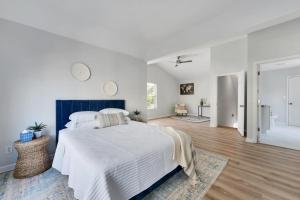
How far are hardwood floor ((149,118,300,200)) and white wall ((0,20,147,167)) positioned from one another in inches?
125

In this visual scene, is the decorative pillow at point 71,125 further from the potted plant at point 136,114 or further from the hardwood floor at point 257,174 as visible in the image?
the hardwood floor at point 257,174

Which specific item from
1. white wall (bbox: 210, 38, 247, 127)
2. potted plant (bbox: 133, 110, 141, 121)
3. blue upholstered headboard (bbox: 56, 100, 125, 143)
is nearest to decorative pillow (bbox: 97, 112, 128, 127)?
blue upholstered headboard (bbox: 56, 100, 125, 143)

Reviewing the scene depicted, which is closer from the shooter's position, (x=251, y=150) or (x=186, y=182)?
(x=186, y=182)

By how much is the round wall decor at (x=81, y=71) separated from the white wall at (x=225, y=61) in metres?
4.58

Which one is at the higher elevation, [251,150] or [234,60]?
[234,60]

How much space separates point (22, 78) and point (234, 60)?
593 centimetres

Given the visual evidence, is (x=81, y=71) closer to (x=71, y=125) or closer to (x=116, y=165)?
(x=71, y=125)

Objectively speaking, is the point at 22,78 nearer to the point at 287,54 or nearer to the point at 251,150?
the point at 251,150

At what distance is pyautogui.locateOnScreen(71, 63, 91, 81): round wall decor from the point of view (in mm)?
3142

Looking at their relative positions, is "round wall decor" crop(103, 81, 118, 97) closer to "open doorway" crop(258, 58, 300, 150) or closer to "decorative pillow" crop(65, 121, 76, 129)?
"decorative pillow" crop(65, 121, 76, 129)

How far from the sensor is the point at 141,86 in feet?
15.5

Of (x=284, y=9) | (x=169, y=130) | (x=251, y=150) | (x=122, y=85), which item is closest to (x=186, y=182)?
(x=169, y=130)

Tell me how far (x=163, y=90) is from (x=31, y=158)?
704 centimetres

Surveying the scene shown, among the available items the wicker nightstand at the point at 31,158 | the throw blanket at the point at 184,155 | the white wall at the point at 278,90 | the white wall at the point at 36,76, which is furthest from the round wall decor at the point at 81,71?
the white wall at the point at 278,90
